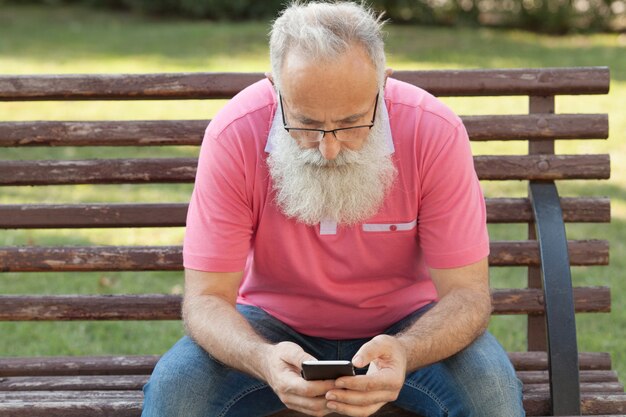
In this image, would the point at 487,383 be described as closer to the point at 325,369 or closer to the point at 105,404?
the point at 325,369

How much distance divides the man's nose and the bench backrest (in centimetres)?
84

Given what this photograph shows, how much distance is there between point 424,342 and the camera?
306 centimetres

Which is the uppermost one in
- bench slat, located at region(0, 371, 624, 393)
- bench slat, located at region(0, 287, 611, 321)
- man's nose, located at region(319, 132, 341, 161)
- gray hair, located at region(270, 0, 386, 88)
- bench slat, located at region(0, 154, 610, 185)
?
gray hair, located at region(270, 0, 386, 88)

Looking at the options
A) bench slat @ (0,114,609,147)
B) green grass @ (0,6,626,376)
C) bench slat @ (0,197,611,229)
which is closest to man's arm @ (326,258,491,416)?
bench slat @ (0,197,611,229)

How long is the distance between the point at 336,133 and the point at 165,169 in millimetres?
980

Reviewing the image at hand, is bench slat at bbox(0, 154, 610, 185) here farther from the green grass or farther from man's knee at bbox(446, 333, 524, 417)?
the green grass

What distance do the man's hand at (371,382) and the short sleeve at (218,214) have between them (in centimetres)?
58

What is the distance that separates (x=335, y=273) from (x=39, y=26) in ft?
37.6

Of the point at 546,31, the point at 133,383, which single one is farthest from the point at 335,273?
the point at 546,31

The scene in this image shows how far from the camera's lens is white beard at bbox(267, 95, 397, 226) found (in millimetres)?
3158

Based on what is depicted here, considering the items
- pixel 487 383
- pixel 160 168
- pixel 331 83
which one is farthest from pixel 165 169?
pixel 487 383

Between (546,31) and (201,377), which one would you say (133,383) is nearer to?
(201,377)

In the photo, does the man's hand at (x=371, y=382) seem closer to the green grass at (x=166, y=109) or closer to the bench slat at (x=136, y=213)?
the bench slat at (x=136, y=213)

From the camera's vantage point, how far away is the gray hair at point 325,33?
3.02 metres
